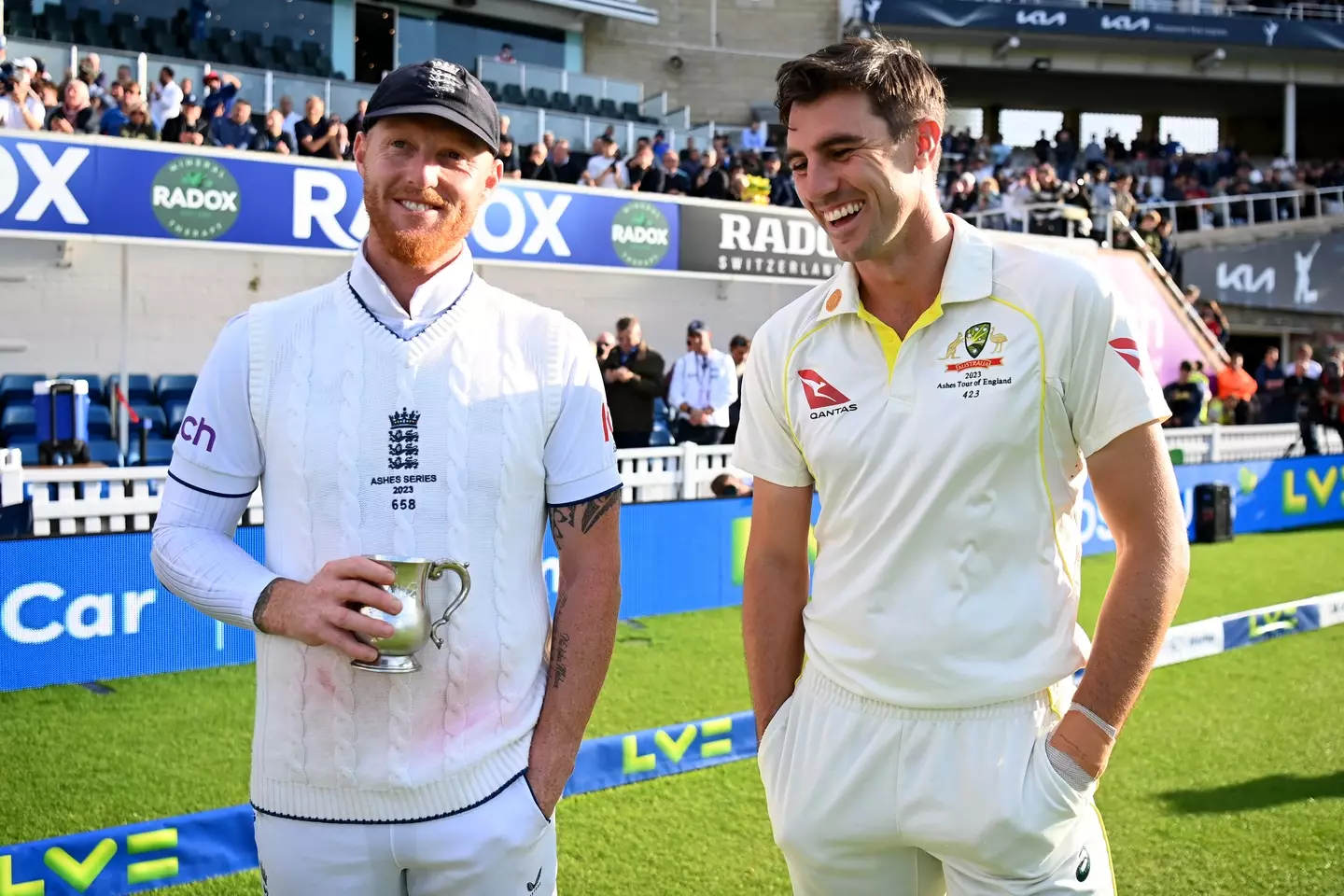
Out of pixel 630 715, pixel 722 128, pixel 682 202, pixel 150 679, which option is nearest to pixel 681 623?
pixel 630 715

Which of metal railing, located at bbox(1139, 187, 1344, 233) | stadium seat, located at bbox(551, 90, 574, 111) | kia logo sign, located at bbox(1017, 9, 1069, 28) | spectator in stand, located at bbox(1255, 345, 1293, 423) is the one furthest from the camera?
kia logo sign, located at bbox(1017, 9, 1069, 28)

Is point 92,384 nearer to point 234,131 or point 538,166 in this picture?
point 234,131

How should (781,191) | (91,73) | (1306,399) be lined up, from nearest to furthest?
1. (91,73)
2. (1306,399)
3. (781,191)

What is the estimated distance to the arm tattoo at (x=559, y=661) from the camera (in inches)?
77.9

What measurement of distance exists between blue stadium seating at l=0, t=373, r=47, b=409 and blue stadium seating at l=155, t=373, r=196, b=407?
1.14 metres

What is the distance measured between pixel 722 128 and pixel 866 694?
22.8 meters

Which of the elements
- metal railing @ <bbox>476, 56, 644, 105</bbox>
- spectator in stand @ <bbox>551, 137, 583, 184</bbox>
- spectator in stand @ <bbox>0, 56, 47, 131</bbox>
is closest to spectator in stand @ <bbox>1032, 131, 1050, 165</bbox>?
metal railing @ <bbox>476, 56, 644, 105</bbox>

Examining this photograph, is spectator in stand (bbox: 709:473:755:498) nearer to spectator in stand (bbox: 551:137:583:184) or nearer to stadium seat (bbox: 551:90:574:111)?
spectator in stand (bbox: 551:137:583:184)

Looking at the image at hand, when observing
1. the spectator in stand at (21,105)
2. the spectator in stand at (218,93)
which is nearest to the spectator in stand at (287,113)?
the spectator in stand at (218,93)

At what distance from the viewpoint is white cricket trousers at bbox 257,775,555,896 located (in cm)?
184

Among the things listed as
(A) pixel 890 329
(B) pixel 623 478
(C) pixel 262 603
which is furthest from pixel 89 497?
(A) pixel 890 329

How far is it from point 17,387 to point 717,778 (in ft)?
33.6

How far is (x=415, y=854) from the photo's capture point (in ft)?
6.06

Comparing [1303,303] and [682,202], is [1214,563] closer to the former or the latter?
[682,202]
